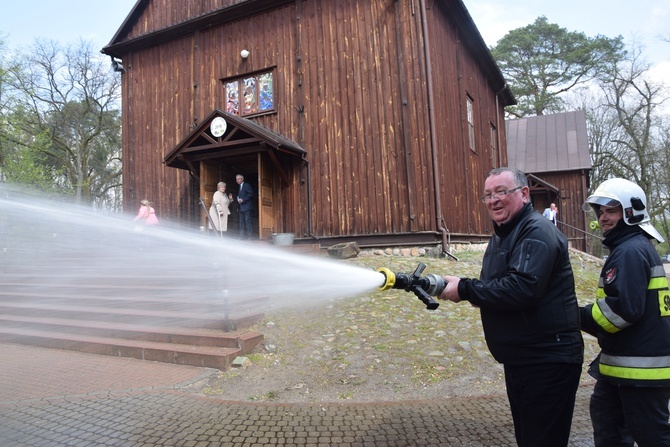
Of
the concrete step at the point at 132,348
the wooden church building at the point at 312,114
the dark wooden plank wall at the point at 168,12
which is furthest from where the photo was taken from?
the dark wooden plank wall at the point at 168,12

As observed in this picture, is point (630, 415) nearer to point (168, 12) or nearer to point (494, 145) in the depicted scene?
point (168, 12)

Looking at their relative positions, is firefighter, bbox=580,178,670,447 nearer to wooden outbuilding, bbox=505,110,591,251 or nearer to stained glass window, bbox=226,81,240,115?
stained glass window, bbox=226,81,240,115

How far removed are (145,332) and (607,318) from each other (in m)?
6.18

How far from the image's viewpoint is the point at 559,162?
2656cm

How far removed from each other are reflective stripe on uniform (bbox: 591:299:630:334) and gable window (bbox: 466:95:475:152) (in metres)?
13.2

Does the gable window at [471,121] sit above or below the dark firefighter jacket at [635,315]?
above

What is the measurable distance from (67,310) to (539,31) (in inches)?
1474

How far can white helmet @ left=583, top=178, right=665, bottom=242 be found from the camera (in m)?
2.79

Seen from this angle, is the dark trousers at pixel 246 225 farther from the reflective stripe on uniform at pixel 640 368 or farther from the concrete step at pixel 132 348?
the reflective stripe on uniform at pixel 640 368

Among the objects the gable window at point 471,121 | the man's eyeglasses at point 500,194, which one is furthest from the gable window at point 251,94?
the man's eyeglasses at point 500,194

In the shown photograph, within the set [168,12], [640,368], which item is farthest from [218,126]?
[640,368]

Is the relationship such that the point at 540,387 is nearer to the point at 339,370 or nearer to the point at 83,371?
the point at 339,370

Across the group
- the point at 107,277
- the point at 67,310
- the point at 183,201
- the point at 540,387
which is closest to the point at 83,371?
the point at 67,310

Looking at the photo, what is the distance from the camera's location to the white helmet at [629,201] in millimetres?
2785
